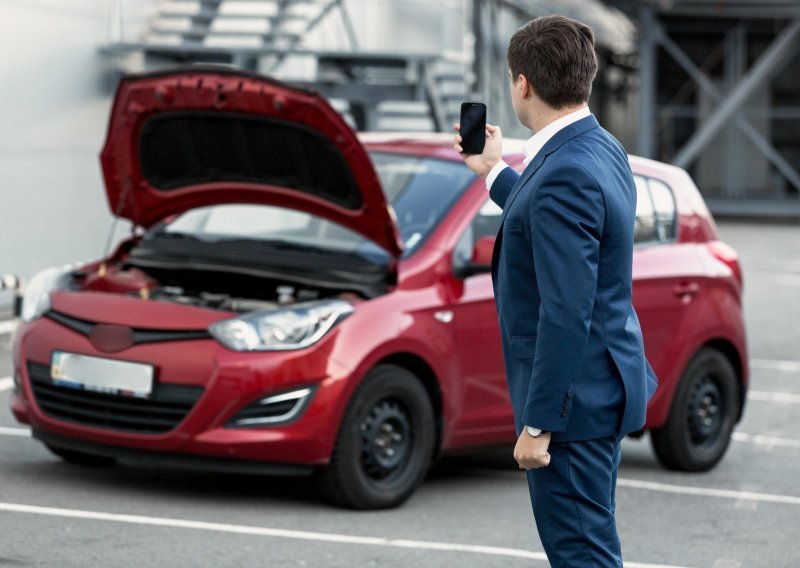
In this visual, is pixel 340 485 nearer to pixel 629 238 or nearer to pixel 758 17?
pixel 629 238

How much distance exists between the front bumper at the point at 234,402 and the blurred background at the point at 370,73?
7.06ft

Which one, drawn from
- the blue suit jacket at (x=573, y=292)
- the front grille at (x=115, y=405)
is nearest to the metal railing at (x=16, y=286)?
the front grille at (x=115, y=405)

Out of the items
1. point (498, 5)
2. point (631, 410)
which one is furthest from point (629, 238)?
point (498, 5)

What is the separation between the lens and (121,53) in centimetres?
1733

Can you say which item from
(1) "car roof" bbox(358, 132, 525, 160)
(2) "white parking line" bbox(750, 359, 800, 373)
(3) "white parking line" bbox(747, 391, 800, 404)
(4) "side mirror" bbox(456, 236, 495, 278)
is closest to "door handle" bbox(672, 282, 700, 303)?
(1) "car roof" bbox(358, 132, 525, 160)

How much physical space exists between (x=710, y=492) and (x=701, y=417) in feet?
1.85

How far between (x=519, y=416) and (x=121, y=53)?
14.1 metres

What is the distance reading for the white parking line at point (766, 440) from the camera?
31.0 ft

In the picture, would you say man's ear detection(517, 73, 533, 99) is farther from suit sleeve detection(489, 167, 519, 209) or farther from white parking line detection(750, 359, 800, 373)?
white parking line detection(750, 359, 800, 373)

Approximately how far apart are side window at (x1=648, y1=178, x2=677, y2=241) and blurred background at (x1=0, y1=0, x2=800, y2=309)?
2.86m

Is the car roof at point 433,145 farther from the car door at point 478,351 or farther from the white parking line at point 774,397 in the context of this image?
the white parking line at point 774,397

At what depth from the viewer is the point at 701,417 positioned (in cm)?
836

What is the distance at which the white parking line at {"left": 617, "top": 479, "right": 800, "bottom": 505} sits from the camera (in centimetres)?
775

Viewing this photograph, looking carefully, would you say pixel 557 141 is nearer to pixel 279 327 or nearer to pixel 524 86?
pixel 524 86
